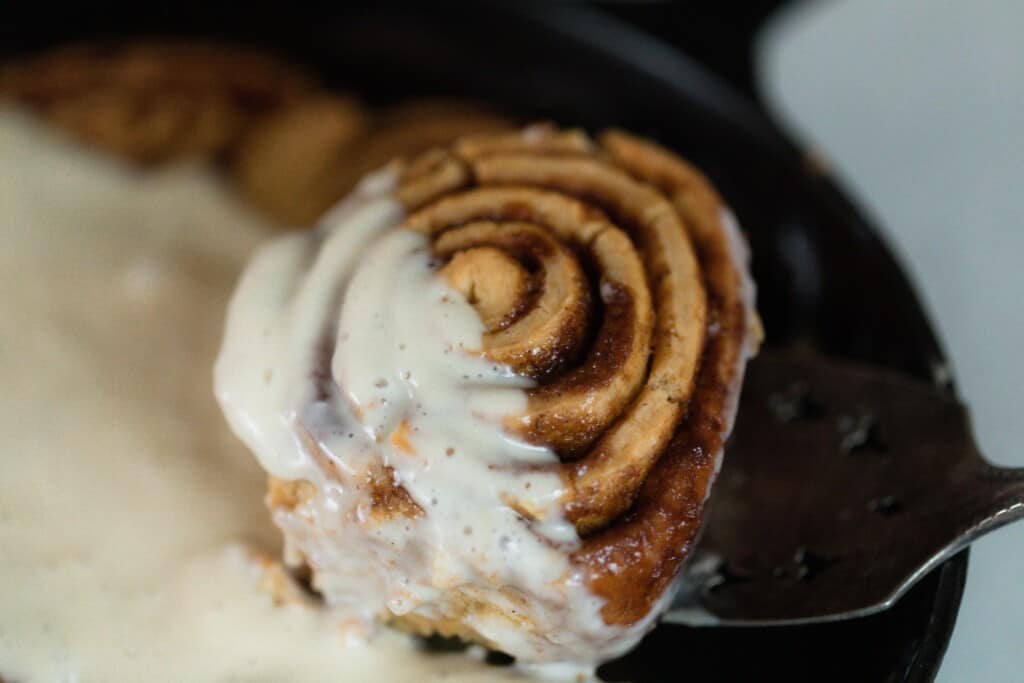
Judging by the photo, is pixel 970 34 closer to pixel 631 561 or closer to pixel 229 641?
pixel 631 561

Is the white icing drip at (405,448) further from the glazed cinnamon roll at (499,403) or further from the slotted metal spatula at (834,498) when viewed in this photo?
the slotted metal spatula at (834,498)

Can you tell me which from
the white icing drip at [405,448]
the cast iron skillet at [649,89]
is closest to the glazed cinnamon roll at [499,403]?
the white icing drip at [405,448]

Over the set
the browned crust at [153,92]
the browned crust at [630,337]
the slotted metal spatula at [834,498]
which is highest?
the browned crust at [153,92]

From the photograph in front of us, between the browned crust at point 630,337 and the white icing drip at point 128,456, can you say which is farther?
the white icing drip at point 128,456

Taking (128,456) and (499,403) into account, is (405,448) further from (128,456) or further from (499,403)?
(128,456)

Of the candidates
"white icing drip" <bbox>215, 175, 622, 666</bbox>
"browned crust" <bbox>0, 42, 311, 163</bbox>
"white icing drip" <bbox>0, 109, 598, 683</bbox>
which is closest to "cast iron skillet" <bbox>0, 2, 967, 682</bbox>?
"browned crust" <bbox>0, 42, 311, 163</bbox>

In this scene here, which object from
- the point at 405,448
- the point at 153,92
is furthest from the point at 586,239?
the point at 153,92

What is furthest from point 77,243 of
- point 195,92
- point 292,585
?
point 292,585

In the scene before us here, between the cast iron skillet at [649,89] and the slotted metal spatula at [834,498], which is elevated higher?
the cast iron skillet at [649,89]
